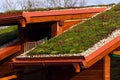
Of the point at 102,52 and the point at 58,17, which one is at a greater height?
the point at 58,17

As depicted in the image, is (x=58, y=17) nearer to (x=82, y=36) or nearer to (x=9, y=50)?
(x=82, y=36)

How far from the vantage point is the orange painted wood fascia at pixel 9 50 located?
12484 mm

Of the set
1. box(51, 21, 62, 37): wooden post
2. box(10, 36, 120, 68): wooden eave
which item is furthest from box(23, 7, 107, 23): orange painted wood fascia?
box(10, 36, 120, 68): wooden eave

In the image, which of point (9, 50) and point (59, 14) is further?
point (9, 50)

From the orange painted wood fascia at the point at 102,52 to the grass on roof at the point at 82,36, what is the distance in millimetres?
419

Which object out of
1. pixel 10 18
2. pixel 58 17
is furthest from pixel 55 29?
pixel 10 18

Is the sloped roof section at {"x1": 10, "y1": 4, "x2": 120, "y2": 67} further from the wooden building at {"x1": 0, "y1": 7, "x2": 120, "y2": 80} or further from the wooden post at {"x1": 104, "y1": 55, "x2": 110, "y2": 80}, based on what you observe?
the wooden post at {"x1": 104, "y1": 55, "x2": 110, "y2": 80}

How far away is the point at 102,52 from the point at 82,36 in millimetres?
1540

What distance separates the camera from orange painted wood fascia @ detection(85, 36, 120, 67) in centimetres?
924

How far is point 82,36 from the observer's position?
36.2 feet

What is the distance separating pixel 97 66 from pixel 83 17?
317cm

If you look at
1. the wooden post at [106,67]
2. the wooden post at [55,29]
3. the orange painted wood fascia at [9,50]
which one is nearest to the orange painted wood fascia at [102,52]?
the wooden post at [106,67]

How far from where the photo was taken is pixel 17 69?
39.7ft

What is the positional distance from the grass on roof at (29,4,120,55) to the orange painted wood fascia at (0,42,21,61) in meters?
1.66
